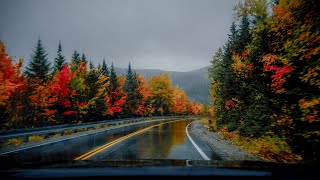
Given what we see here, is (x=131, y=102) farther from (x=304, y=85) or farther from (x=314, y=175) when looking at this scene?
(x=314, y=175)

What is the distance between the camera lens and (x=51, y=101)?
36188 mm

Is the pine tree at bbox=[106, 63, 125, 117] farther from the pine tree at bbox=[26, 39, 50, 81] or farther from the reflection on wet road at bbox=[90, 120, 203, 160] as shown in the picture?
the reflection on wet road at bbox=[90, 120, 203, 160]

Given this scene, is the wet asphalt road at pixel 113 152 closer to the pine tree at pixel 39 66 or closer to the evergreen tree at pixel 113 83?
the pine tree at pixel 39 66

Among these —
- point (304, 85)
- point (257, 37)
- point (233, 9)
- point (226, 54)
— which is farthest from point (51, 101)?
point (304, 85)

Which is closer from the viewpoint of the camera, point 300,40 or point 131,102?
point 300,40

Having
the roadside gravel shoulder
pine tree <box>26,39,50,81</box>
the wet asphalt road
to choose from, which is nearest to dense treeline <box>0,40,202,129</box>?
pine tree <box>26,39,50,81</box>

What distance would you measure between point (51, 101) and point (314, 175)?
36395 mm

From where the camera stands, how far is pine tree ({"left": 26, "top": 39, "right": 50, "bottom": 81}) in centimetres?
4097

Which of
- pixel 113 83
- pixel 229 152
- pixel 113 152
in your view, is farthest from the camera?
pixel 113 83

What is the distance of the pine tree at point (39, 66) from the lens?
4097 cm

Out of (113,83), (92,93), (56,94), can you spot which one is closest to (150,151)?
(56,94)

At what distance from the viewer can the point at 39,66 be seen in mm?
41562

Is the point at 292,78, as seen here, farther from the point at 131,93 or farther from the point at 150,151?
the point at 131,93

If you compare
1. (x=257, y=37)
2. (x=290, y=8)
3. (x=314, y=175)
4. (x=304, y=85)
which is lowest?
(x=314, y=175)
